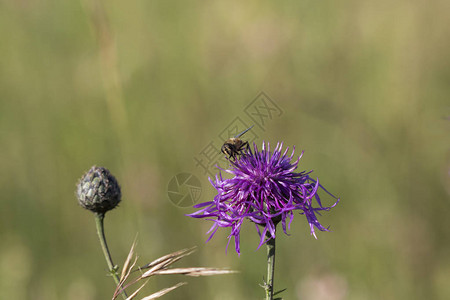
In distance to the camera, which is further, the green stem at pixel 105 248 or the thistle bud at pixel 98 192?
the thistle bud at pixel 98 192

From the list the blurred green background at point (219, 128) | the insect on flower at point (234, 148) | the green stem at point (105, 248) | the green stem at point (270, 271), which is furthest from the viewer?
the blurred green background at point (219, 128)

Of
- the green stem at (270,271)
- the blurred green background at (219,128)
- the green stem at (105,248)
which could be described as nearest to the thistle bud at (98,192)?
the green stem at (105,248)

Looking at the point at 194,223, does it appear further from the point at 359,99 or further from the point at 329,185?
the point at 359,99

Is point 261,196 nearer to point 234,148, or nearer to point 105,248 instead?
point 234,148

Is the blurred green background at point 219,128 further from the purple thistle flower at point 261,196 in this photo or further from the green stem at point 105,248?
the purple thistle flower at point 261,196

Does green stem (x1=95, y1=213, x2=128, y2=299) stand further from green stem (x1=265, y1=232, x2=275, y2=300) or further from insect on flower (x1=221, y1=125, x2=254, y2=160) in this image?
insect on flower (x1=221, y1=125, x2=254, y2=160)

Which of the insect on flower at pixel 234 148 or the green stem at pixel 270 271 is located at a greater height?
the insect on flower at pixel 234 148

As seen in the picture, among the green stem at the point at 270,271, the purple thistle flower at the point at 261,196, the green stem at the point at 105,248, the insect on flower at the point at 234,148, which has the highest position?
the insect on flower at the point at 234,148
